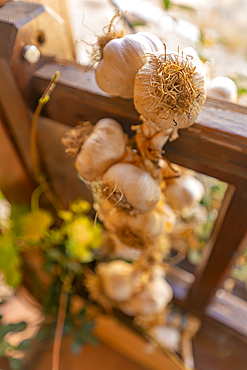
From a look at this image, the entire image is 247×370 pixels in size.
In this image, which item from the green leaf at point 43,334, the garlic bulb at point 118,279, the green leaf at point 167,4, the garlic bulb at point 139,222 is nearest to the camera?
the garlic bulb at point 139,222

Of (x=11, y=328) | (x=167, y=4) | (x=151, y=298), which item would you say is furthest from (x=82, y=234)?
(x=167, y=4)

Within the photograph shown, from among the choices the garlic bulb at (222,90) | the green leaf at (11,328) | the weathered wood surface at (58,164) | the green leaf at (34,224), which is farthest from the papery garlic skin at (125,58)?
the green leaf at (11,328)

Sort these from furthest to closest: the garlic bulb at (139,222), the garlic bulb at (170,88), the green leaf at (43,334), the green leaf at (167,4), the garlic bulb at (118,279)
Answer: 1. the green leaf at (43,334)
2. the garlic bulb at (118,279)
3. the green leaf at (167,4)
4. the garlic bulb at (139,222)
5. the garlic bulb at (170,88)

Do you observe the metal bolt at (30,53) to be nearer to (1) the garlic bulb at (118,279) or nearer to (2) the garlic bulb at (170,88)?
(2) the garlic bulb at (170,88)

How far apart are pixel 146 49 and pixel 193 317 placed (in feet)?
2.35

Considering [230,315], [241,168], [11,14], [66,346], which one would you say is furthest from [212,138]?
[66,346]

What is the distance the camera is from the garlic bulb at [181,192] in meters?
0.37

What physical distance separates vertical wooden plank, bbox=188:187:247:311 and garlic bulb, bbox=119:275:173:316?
0.27 feet

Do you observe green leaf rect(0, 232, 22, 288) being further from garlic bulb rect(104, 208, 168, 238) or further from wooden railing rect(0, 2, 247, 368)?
garlic bulb rect(104, 208, 168, 238)

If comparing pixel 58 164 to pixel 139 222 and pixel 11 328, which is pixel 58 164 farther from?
pixel 11 328

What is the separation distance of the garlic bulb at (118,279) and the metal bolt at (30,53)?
0.48m

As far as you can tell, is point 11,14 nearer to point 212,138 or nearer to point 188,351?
point 212,138

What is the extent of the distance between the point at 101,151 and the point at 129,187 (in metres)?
0.06

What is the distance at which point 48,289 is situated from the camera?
2.36 feet
